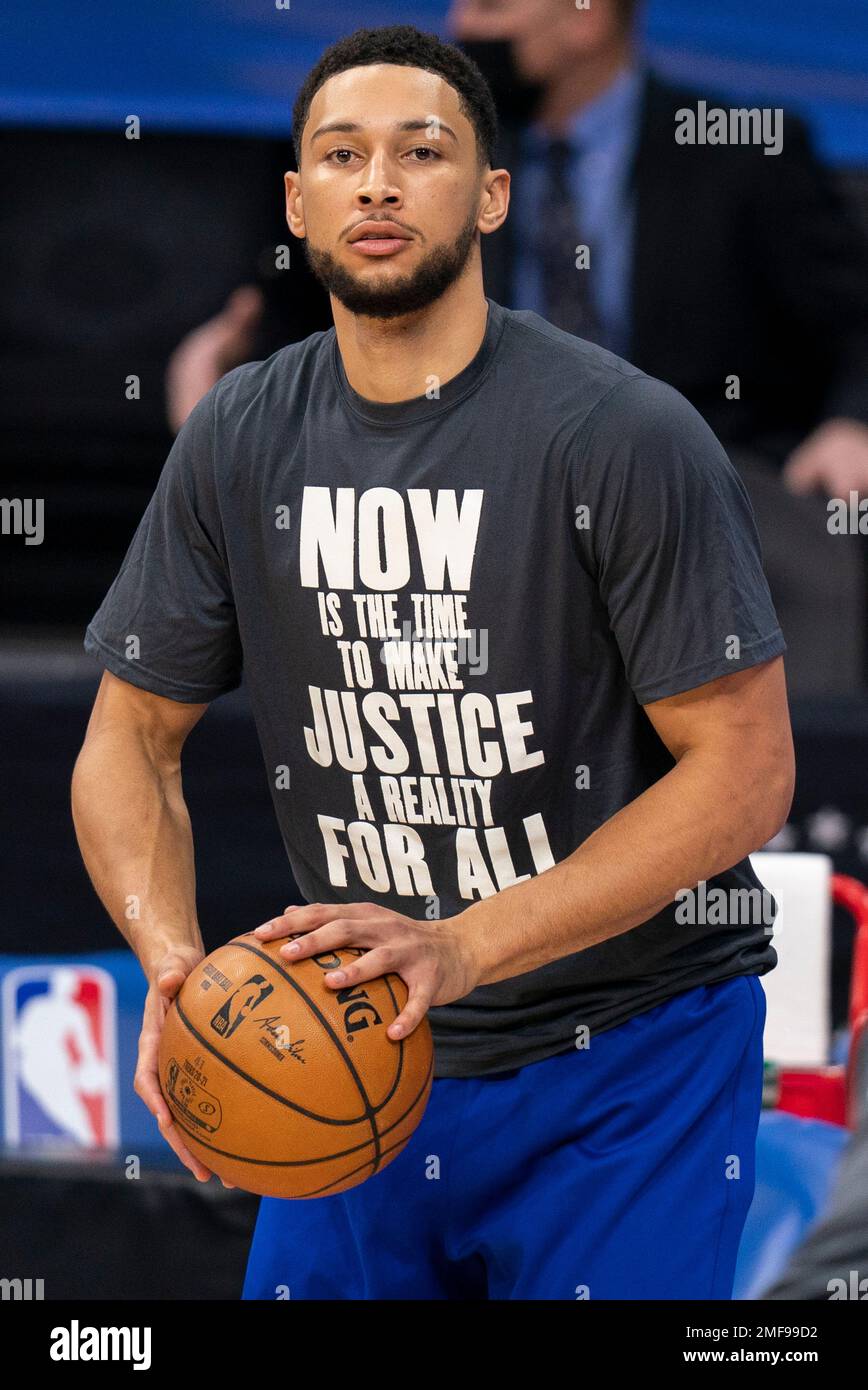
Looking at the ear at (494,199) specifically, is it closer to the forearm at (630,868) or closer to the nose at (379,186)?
the nose at (379,186)

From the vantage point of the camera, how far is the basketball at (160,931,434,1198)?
78.7 inches

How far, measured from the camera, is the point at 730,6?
451cm

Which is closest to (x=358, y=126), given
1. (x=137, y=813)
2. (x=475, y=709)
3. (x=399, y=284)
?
(x=399, y=284)

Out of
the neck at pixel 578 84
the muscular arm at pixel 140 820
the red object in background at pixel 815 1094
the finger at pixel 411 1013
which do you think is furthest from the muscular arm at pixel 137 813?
the neck at pixel 578 84

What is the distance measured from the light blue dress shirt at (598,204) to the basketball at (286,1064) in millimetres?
2505

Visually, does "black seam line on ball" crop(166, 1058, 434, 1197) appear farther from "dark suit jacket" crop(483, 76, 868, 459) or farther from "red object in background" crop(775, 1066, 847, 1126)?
"dark suit jacket" crop(483, 76, 868, 459)

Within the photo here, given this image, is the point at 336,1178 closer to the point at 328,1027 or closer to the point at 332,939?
the point at 328,1027

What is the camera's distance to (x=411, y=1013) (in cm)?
197

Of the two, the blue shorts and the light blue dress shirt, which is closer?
the blue shorts

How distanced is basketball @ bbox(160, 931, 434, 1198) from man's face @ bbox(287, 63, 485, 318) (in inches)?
30.4

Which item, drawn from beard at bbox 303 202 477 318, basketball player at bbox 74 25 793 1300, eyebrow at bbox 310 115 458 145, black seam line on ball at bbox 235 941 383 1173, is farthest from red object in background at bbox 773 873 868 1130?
eyebrow at bbox 310 115 458 145

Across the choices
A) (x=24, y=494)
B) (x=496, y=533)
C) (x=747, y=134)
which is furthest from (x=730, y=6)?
(x=496, y=533)

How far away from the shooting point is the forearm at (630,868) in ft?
6.79
